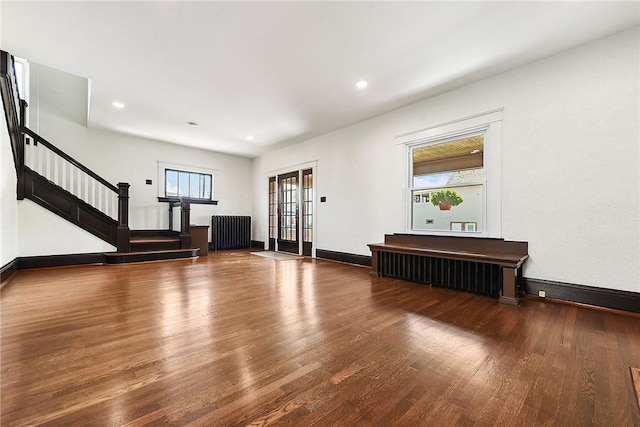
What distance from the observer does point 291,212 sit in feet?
23.9

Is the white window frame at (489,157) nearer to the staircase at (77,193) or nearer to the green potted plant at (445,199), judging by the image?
the green potted plant at (445,199)

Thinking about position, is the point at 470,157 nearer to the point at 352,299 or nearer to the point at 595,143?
the point at 595,143

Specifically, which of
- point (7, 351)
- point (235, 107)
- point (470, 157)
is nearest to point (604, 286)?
point (470, 157)

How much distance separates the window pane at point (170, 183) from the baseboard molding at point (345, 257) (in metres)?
4.40

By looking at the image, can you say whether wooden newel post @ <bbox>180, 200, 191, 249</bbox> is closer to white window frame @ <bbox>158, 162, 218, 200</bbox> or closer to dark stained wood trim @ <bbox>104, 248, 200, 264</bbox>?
dark stained wood trim @ <bbox>104, 248, 200, 264</bbox>

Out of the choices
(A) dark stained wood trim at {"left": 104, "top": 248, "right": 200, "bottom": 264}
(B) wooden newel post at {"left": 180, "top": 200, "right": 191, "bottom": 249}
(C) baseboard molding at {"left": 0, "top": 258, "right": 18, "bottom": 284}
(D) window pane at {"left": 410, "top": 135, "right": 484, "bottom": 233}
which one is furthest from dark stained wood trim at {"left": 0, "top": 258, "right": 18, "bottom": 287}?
(D) window pane at {"left": 410, "top": 135, "right": 484, "bottom": 233}

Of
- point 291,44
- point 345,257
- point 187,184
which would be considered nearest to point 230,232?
point 187,184

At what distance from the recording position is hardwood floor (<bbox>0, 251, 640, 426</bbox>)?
4.19ft

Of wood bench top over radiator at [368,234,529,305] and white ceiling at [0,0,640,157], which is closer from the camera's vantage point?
white ceiling at [0,0,640,157]

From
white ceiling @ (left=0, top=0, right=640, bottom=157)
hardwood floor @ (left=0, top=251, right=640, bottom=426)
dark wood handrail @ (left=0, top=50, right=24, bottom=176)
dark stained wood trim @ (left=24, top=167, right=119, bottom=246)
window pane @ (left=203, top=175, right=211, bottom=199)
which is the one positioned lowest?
hardwood floor @ (left=0, top=251, right=640, bottom=426)

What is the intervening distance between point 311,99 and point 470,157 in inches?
105

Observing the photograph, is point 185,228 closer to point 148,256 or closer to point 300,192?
point 148,256

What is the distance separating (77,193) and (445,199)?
736cm

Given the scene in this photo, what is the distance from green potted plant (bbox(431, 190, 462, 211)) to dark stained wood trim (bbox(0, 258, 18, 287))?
6174 mm
